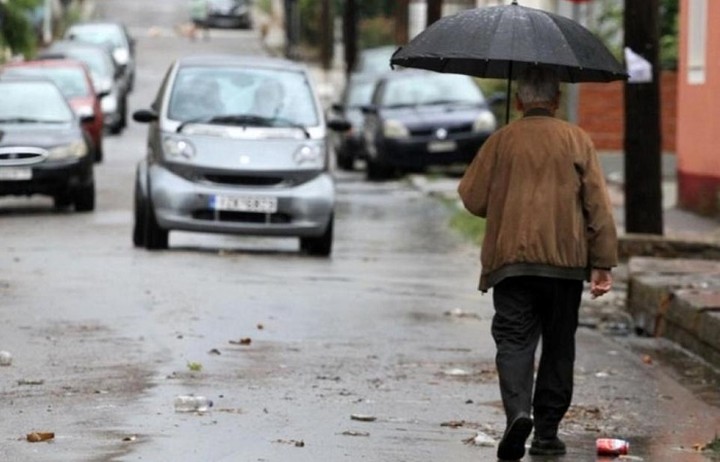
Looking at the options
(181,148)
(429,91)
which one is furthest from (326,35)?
(181,148)

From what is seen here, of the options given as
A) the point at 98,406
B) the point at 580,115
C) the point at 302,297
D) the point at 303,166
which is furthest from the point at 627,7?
the point at 580,115

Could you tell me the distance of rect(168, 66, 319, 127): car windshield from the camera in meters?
19.6

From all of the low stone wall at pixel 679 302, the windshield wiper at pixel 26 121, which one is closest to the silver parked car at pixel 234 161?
the low stone wall at pixel 679 302

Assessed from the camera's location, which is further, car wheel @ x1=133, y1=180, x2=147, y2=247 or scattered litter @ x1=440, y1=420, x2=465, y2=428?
car wheel @ x1=133, y1=180, x2=147, y2=247

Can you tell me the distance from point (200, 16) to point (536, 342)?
245 ft

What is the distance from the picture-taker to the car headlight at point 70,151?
23.9m

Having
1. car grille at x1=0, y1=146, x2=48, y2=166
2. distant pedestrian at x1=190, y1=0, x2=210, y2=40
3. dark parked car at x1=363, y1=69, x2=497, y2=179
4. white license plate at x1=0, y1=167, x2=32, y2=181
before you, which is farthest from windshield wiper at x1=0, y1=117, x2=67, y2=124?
distant pedestrian at x1=190, y1=0, x2=210, y2=40

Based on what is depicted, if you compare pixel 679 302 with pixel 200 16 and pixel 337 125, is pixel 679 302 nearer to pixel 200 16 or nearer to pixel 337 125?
pixel 337 125

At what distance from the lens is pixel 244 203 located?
751 inches

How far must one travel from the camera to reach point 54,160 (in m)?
23.8

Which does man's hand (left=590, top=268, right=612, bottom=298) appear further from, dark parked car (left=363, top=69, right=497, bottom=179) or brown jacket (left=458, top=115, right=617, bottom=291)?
dark parked car (left=363, top=69, right=497, bottom=179)

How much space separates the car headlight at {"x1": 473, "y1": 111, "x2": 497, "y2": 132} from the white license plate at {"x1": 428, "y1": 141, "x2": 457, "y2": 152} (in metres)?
0.39

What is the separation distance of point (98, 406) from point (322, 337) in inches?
130

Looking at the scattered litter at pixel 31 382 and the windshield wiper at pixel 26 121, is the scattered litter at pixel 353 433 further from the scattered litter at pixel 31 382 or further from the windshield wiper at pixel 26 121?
the windshield wiper at pixel 26 121
